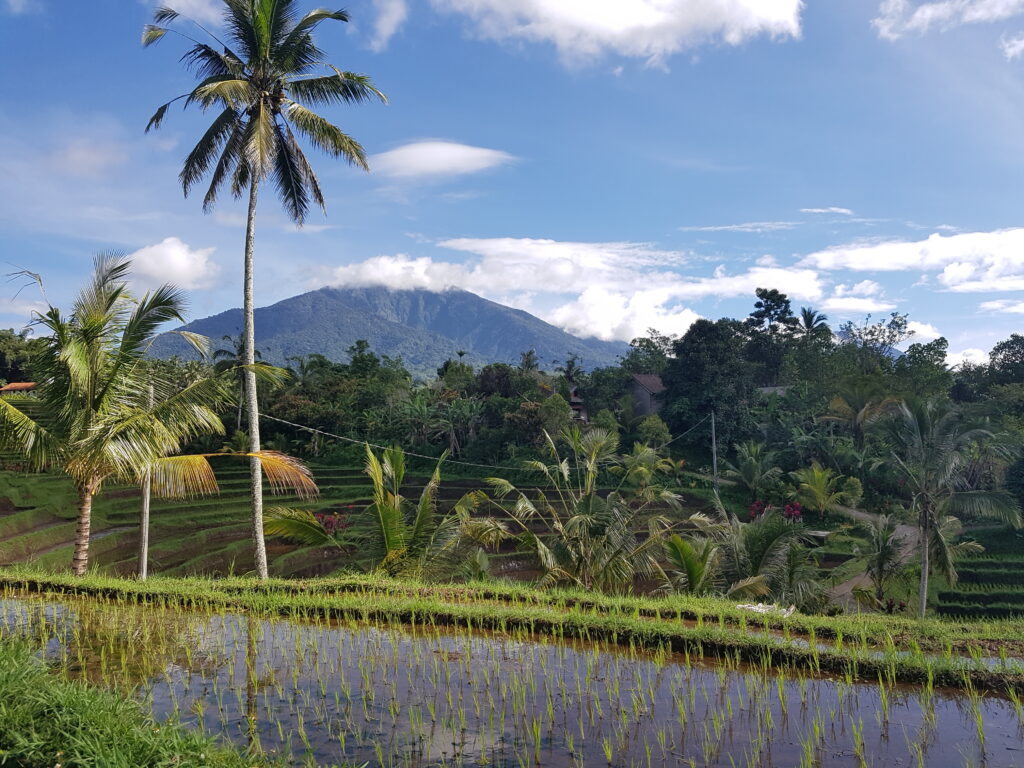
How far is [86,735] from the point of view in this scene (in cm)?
404

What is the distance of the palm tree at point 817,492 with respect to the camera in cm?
2989

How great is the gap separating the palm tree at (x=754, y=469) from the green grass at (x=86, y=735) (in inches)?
1216

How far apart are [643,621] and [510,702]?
8.33 ft

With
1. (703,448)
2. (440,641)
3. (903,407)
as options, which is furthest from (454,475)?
(440,641)

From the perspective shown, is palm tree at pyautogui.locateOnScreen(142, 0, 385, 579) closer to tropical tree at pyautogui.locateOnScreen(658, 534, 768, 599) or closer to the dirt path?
tropical tree at pyautogui.locateOnScreen(658, 534, 768, 599)

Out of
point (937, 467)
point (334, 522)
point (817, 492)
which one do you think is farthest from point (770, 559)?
point (817, 492)

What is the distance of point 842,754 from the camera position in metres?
4.82

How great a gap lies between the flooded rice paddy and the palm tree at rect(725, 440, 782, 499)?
27131 mm

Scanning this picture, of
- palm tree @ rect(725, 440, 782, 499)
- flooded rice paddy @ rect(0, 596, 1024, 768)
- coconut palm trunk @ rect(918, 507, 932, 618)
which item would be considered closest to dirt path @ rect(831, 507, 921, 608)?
coconut palm trunk @ rect(918, 507, 932, 618)

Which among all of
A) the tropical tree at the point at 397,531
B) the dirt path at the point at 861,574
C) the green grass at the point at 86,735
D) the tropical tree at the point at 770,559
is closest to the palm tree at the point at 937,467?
the dirt path at the point at 861,574

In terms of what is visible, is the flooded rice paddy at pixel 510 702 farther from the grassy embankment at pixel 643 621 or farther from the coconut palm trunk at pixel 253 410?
the coconut palm trunk at pixel 253 410

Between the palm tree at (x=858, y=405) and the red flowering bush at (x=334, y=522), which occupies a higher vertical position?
the palm tree at (x=858, y=405)

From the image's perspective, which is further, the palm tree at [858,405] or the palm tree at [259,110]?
Result: the palm tree at [858,405]

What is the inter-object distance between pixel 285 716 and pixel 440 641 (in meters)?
2.50
